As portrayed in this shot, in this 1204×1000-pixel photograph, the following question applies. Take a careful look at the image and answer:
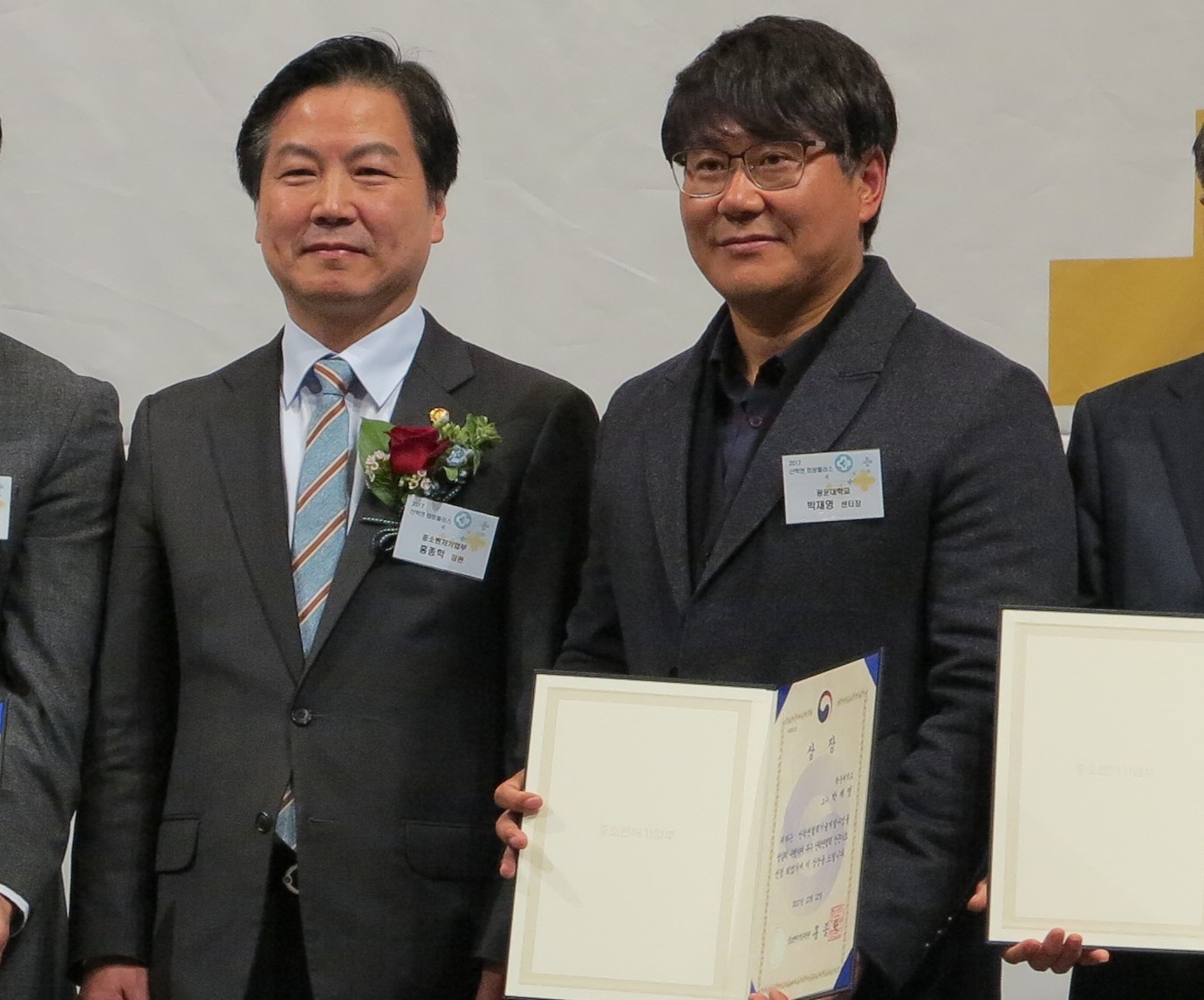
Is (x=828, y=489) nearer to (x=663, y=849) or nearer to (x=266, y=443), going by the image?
(x=663, y=849)

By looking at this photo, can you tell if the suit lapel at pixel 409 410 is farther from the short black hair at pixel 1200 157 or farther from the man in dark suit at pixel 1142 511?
the short black hair at pixel 1200 157

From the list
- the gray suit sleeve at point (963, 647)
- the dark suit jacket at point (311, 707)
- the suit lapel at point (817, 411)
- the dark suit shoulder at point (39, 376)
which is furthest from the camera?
the dark suit shoulder at point (39, 376)

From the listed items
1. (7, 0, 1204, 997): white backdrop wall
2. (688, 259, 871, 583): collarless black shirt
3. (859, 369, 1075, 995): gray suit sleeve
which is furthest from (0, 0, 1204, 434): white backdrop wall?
(859, 369, 1075, 995): gray suit sleeve

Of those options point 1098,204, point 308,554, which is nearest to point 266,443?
point 308,554

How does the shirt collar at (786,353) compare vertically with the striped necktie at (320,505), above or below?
above

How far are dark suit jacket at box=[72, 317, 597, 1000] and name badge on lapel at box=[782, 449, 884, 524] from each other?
0.46 meters

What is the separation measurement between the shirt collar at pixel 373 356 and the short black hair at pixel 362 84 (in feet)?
0.75

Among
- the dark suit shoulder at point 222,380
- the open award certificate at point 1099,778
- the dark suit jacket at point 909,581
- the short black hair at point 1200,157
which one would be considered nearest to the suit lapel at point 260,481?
the dark suit shoulder at point 222,380

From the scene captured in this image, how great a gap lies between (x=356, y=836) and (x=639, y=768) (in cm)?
53

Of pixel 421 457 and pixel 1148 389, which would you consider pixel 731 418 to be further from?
pixel 1148 389

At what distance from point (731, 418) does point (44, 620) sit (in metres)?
0.93

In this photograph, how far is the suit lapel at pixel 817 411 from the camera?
1.95 metres

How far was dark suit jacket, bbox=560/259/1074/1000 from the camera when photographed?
1.85m

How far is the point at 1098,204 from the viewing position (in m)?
2.87
